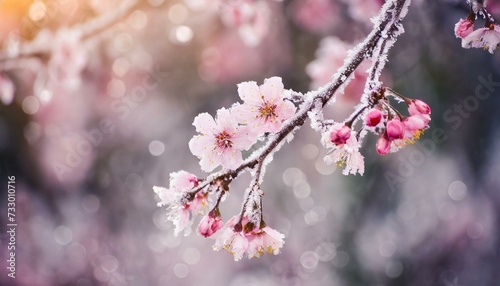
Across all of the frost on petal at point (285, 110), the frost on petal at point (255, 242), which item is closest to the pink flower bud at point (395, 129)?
the frost on petal at point (285, 110)

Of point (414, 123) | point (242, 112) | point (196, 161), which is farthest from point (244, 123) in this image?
point (196, 161)

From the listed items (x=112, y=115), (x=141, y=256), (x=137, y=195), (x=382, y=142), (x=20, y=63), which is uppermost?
(x=20, y=63)

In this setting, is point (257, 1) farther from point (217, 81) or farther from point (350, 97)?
point (350, 97)

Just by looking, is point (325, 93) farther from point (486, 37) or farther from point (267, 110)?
point (486, 37)

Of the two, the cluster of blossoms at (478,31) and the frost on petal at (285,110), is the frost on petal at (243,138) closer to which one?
the frost on petal at (285,110)

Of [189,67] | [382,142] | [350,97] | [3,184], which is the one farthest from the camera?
[3,184]

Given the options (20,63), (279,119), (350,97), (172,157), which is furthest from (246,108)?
(20,63)

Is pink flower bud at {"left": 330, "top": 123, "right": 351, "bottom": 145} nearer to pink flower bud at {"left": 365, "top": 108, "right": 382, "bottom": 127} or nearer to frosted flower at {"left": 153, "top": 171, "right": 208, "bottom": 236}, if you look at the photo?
pink flower bud at {"left": 365, "top": 108, "right": 382, "bottom": 127}
